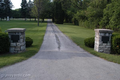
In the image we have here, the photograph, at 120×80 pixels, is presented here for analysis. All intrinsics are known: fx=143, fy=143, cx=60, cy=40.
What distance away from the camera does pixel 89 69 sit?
585 centimetres

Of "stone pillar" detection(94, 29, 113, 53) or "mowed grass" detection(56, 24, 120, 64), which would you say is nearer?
"mowed grass" detection(56, 24, 120, 64)

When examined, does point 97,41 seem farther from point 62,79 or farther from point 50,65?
point 62,79

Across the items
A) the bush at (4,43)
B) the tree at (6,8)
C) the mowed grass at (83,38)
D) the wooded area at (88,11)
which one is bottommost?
the mowed grass at (83,38)

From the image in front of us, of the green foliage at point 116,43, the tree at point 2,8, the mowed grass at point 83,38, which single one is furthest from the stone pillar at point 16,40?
the tree at point 2,8

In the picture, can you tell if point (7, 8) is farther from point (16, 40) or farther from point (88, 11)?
point (16, 40)

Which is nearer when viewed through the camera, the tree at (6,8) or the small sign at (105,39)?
the small sign at (105,39)

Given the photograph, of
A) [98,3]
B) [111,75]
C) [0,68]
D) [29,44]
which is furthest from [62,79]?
[98,3]

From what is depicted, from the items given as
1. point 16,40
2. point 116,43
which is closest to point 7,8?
point 16,40

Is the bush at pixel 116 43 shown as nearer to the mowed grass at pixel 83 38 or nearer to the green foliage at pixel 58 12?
the mowed grass at pixel 83 38

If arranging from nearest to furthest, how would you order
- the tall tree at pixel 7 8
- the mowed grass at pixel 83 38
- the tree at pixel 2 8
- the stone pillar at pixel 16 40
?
the mowed grass at pixel 83 38 < the stone pillar at pixel 16 40 < the tree at pixel 2 8 < the tall tree at pixel 7 8

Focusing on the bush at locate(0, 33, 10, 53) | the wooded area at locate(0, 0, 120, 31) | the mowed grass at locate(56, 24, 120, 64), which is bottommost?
the mowed grass at locate(56, 24, 120, 64)

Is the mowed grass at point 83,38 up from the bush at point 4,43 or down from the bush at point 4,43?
down

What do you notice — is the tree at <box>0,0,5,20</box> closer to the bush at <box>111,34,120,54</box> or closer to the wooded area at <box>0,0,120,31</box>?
the wooded area at <box>0,0,120,31</box>

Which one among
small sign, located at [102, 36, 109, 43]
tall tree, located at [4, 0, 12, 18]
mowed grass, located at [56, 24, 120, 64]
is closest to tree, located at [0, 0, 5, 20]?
tall tree, located at [4, 0, 12, 18]
